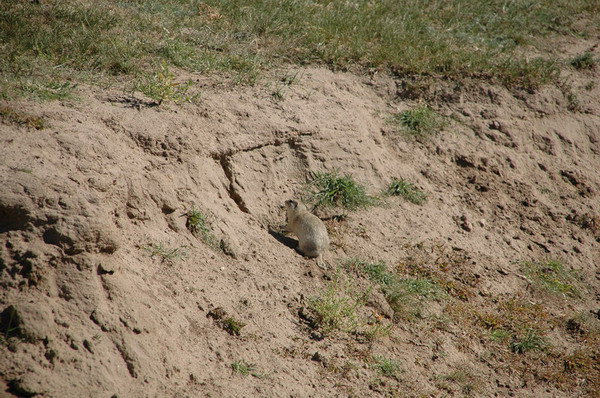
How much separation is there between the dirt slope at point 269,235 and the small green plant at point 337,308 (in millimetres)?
98

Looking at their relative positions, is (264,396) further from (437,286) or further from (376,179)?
(376,179)

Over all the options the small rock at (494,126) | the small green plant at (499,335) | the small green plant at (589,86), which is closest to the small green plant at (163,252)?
the small green plant at (499,335)

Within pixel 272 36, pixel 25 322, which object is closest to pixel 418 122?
pixel 272 36

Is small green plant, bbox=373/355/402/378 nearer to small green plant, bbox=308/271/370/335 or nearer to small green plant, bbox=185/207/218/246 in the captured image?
small green plant, bbox=308/271/370/335

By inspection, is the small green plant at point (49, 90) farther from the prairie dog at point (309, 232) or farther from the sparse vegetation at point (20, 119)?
the prairie dog at point (309, 232)

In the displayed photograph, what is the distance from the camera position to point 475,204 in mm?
7859

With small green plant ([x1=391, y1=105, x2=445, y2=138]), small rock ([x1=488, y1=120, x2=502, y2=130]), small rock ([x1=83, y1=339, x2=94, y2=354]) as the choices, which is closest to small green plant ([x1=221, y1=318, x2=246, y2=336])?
small rock ([x1=83, y1=339, x2=94, y2=354])

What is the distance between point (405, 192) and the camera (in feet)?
24.8

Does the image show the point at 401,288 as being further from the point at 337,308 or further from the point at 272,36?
the point at 272,36

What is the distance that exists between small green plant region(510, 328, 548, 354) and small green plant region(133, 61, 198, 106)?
4.13 meters

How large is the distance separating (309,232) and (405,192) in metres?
1.81

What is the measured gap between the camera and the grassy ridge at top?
22.8 ft

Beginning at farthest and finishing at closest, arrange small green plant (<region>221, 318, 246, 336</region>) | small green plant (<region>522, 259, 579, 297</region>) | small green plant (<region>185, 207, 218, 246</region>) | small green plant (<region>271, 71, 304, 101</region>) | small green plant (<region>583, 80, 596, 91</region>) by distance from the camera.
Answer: small green plant (<region>583, 80, 596, 91</region>) → small green plant (<region>271, 71, 304, 101</region>) → small green plant (<region>522, 259, 579, 297</region>) → small green plant (<region>185, 207, 218, 246</region>) → small green plant (<region>221, 318, 246, 336</region>)

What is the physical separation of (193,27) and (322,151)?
269 cm
